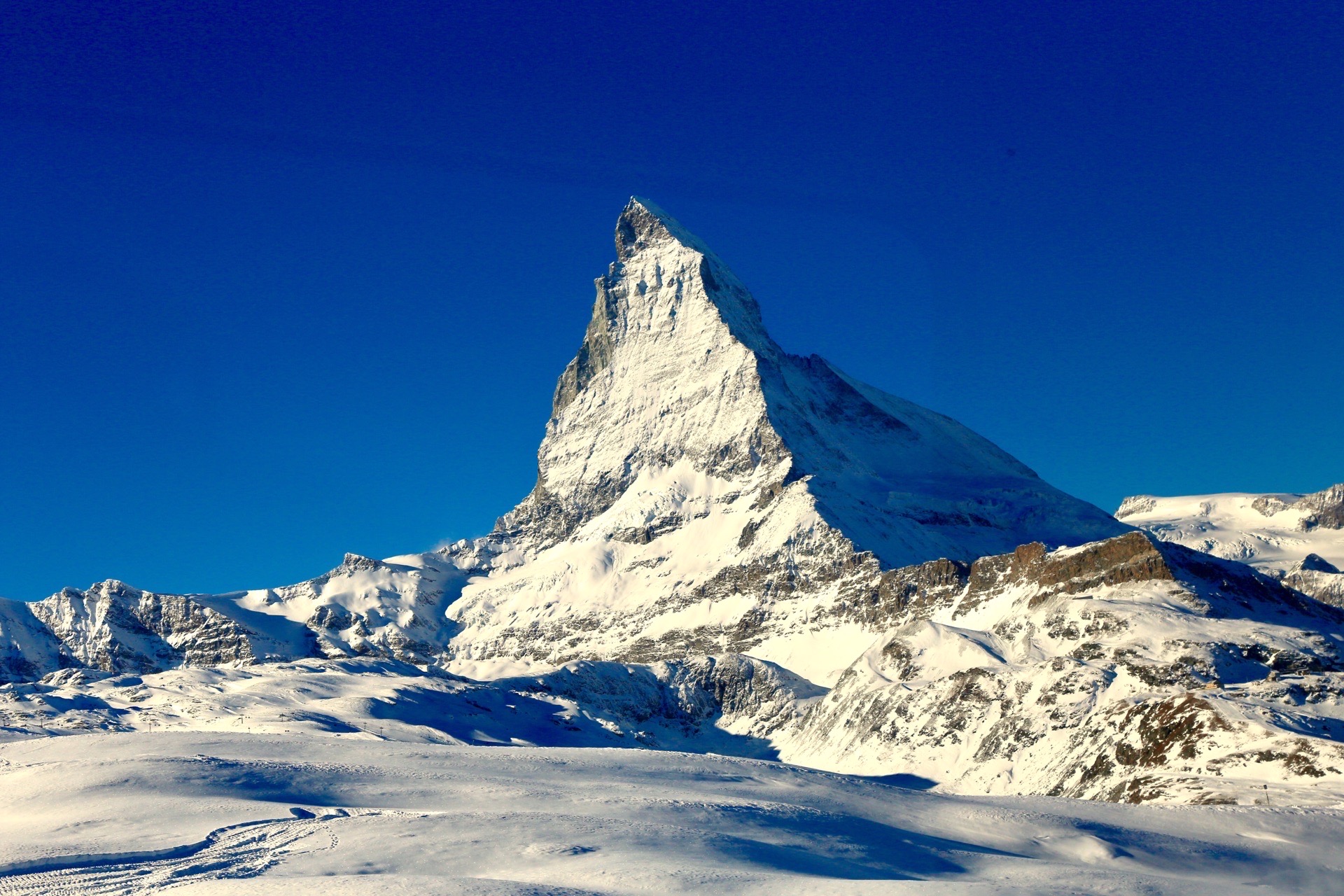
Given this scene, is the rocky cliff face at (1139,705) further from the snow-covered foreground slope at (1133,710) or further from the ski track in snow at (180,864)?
the ski track in snow at (180,864)

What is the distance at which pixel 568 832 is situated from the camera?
71.9 m

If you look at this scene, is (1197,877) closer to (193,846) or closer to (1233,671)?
(193,846)

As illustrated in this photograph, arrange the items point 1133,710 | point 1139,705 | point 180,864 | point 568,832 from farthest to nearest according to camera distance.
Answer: point 1139,705, point 1133,710, point 568,832, point 180,864

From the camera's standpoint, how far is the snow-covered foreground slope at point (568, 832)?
203 feet

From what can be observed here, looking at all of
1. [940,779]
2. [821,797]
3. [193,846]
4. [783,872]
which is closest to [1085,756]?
[940,779]

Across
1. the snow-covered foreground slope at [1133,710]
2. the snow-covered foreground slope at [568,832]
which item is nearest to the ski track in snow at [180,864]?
the snow-covered foreground slope at [568,832]

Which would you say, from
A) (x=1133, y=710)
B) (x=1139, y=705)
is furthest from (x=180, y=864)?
(x=1139, y=705)

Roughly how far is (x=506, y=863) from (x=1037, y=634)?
142 metres

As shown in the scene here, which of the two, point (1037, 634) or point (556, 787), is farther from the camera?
point (1037, 634)

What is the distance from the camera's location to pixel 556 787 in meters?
90.6

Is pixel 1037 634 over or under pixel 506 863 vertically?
over

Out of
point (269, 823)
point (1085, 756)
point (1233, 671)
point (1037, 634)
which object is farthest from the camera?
point (1037, 634)

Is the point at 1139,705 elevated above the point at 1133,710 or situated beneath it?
elevated above

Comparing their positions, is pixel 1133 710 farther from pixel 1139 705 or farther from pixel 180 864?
pixel 180 864
